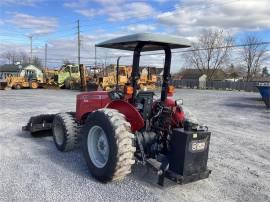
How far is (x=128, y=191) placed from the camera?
475 cm

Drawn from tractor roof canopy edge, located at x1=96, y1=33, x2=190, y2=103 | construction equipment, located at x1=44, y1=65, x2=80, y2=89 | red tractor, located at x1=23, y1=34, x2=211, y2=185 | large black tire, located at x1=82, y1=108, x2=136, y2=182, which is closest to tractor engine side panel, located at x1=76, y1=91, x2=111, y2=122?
red tractor, located at x1=23, y1=34, x2=211, y2=185

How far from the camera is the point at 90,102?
664 centimetres

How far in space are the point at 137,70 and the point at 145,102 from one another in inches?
21.1

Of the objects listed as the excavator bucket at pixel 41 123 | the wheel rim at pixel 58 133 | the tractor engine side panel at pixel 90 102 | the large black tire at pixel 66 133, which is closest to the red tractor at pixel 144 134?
the tractor engine side panel at pixel 90 102

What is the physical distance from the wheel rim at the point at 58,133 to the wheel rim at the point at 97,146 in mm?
1592

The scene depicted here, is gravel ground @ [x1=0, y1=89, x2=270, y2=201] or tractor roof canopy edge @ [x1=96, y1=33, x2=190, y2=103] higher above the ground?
tractor roof canopy edge @ [x1=96, y1=33, x2=190, y2=103]

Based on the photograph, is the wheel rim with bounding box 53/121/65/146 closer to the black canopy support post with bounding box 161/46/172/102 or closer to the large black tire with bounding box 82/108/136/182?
the large black tire with bounding box 82/108/136/182

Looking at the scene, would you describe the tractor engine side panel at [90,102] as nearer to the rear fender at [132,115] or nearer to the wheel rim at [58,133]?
the wheel rim at [58,133]

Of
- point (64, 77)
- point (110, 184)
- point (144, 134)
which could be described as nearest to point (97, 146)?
point (110, 184)

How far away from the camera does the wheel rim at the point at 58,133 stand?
6.94 metres

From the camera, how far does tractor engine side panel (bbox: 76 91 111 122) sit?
20.7 feet

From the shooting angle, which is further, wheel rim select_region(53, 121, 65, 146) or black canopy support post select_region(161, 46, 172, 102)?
wheel rim select_region(53, 121, 65, 146)

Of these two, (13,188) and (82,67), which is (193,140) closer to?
(13,188)

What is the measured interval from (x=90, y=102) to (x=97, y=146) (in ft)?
4.58
